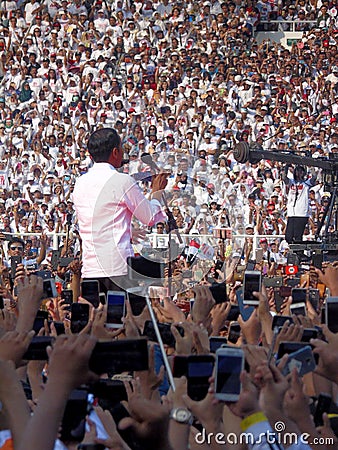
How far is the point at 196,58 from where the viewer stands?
18.3 m

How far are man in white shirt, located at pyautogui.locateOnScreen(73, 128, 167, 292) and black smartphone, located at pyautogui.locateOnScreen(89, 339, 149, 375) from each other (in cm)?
258

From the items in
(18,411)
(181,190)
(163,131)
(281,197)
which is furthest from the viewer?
(163,131)

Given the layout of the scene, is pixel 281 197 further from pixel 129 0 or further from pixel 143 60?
pixel 129 0

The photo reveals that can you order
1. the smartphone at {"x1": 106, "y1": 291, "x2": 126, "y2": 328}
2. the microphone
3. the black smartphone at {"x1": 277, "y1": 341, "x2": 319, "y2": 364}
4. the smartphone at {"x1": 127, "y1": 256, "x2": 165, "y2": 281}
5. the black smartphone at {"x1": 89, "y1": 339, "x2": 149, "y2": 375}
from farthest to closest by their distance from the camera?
the microphone < the smartphone at {"x1": 127, "y1": 256, "x2": 165, "y2": 281} < the smartphone at {"x1": 106, "y1": 291, "x2": 126, "y2": 328} < the black smartphone at {"x1": 277, "y1": 341, "x2": 319, "y2": 364} < the black smartphone at {"x1": 89, "y1": 339, "x2": 149, "y2": 375}

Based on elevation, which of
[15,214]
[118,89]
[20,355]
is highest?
[20,355]

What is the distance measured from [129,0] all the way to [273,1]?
2546 mm

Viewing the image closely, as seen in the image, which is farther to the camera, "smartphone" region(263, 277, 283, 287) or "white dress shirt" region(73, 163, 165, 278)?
"smartphone" region(263, 277, 283, 287)

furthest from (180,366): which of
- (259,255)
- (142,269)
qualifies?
(259,255)

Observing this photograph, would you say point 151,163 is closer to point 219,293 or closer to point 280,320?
point 219,293

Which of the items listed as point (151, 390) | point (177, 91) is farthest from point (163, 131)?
point (151, 390)

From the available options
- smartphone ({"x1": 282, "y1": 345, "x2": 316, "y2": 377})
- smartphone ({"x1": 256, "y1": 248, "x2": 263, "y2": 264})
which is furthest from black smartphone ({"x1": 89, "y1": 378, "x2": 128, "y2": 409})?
smartphone ({"x1": 256, "y1": 248, "x2": 263, "y2": 264})

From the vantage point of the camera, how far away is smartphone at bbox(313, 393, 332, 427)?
281 centimetres

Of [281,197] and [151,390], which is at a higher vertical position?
[151,390]

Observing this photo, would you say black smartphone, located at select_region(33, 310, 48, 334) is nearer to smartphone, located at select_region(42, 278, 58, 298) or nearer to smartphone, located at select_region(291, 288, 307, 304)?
smartphone, located at select_region(42, 278, 58, 298)
